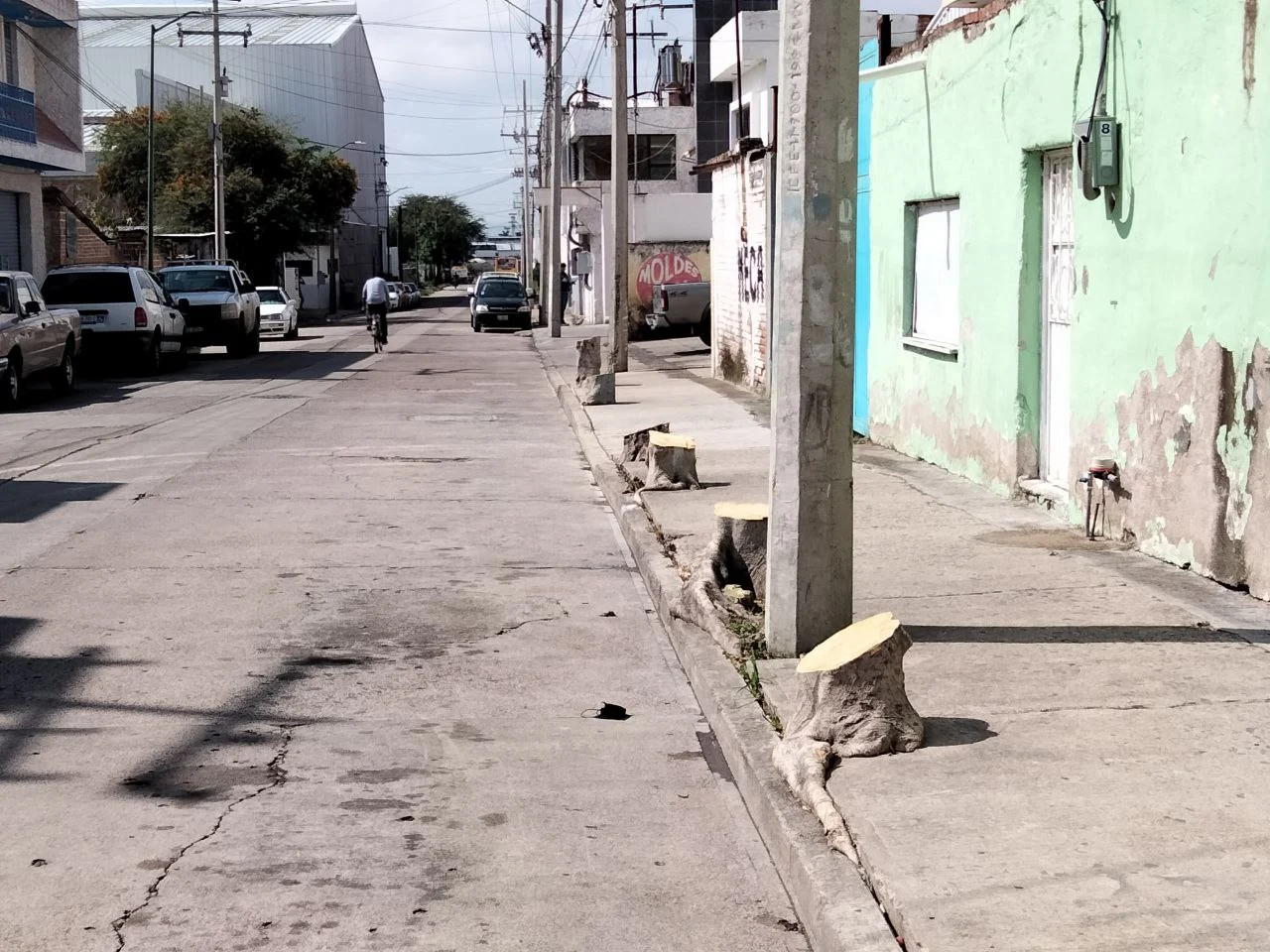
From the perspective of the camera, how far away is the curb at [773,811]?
4109 mm

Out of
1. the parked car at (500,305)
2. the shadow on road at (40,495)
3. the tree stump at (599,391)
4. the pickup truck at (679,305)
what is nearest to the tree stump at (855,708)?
the shadow on road at (40,495)

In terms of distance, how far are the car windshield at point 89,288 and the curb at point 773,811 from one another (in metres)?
20.4

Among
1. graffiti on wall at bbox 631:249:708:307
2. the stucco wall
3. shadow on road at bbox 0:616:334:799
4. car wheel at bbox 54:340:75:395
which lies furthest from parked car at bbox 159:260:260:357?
shadow on road at bbox 0:616:334:799

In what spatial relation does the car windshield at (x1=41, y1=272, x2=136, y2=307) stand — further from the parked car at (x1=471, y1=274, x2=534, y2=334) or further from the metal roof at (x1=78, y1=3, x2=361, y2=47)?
the metal roof at (x1=78, y1=3, x2=361, y2=47)

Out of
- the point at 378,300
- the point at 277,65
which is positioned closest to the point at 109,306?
the point at 378,300

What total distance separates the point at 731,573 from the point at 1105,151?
3.30 m

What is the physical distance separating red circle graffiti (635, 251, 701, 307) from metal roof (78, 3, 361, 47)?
55310 millimetres

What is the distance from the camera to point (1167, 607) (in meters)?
7.40

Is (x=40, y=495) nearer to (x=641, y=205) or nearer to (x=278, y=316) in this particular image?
(x=278, y=316)

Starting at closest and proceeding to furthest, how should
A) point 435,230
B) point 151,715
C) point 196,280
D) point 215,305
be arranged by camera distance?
point 151,715 → point 215,305 → point 196,280 → point 435,230

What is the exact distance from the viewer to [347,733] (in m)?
6.17

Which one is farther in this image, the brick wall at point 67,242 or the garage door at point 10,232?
the brick wall at point 67,242

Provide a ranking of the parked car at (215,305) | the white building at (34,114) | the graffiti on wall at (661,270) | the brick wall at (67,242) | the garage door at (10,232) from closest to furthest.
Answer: the parked car at (215,305)
the white building at (34,114)
the garage door at (10,232)
the brick wall at (67,242)
the graffiti on wall at (661,270)

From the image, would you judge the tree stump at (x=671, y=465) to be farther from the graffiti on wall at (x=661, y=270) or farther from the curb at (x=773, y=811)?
the graffiti on wall at (x=661, y=270)
